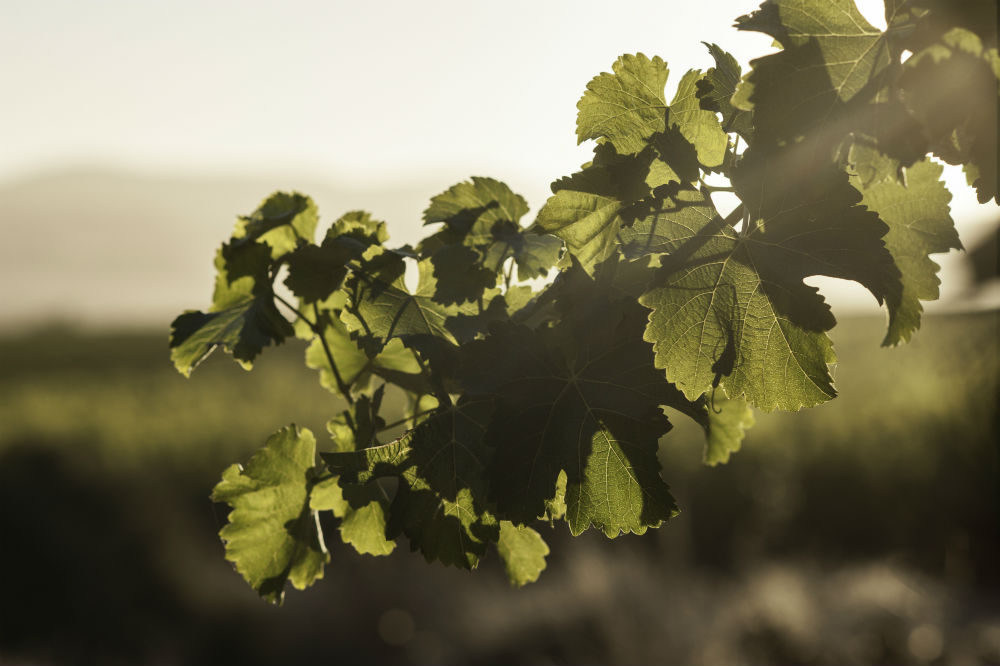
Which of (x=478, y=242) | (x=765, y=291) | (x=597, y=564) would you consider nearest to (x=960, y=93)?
(x=765, y=291)

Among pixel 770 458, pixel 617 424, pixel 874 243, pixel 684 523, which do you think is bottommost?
pixel 684 523

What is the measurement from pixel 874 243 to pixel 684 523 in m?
7.02

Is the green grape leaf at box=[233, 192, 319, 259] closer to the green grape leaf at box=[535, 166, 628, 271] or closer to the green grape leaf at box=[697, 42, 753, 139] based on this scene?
the green grape leaf at box=[535, 166, 628, 271]

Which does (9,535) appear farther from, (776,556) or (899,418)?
(899,418)

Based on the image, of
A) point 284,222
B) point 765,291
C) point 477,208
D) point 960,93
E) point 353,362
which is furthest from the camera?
point 353,362

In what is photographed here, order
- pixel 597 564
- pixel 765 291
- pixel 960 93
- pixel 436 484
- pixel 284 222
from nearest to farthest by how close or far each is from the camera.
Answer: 1. pixel 960 93
2. pixel 765 291
3. pixel 436 484
4. pixel 284 222
5. pixel 597 564

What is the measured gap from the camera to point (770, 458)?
7.66 m

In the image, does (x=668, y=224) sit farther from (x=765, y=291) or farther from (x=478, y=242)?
(x=478, y=242)

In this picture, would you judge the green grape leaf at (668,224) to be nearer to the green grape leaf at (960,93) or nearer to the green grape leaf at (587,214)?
the green grape leaf at (587,214)

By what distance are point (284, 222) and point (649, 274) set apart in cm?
67

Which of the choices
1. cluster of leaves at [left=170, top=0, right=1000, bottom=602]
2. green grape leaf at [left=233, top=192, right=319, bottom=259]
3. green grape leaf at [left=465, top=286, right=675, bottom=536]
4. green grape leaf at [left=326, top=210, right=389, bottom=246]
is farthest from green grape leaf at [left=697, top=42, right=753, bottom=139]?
green grape leaf at [left=233, top=192, right=319, bottom=259]

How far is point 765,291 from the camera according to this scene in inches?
35.5

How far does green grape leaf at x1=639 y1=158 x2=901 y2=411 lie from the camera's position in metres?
0.88

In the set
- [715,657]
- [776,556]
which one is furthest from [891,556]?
[715,657]
